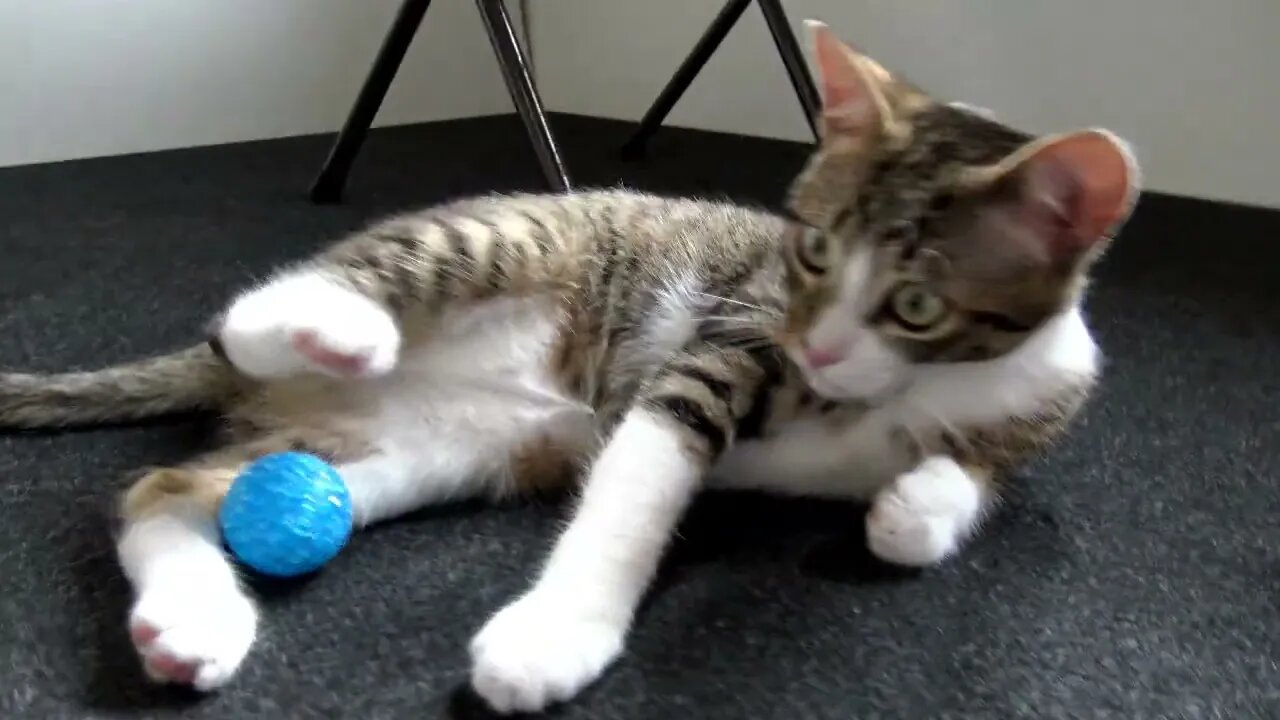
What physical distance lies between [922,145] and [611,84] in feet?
6.67

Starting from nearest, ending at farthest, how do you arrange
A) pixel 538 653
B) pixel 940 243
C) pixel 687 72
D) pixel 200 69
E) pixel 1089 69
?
pixel 538 653, pixel 940 243, pixel 1089 69, pixel 687 72, pixel 200 69

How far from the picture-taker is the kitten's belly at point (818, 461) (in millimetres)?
1080

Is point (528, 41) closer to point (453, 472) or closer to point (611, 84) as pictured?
point (611, 84)

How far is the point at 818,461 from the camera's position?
43.3 inches

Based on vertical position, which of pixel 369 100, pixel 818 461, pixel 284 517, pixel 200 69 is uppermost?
pixel 284 517

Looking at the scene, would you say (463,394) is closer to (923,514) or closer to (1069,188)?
(923,514)

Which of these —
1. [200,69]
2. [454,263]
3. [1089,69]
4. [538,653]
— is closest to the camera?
[538,653]

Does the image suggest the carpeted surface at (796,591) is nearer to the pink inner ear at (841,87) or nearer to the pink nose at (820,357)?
the pink nose at (820,357)

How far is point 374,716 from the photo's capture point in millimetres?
804

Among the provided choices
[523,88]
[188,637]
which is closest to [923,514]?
[188,637]

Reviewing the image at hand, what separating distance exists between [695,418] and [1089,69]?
5.08 feet

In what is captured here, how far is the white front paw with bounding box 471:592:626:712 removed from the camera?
80 centimetres

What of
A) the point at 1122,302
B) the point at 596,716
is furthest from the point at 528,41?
the point at 596,716

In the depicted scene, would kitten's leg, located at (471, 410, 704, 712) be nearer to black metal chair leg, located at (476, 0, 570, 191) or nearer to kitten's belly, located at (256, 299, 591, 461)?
kitten's belly, located at (256, 299, 591, 461)
